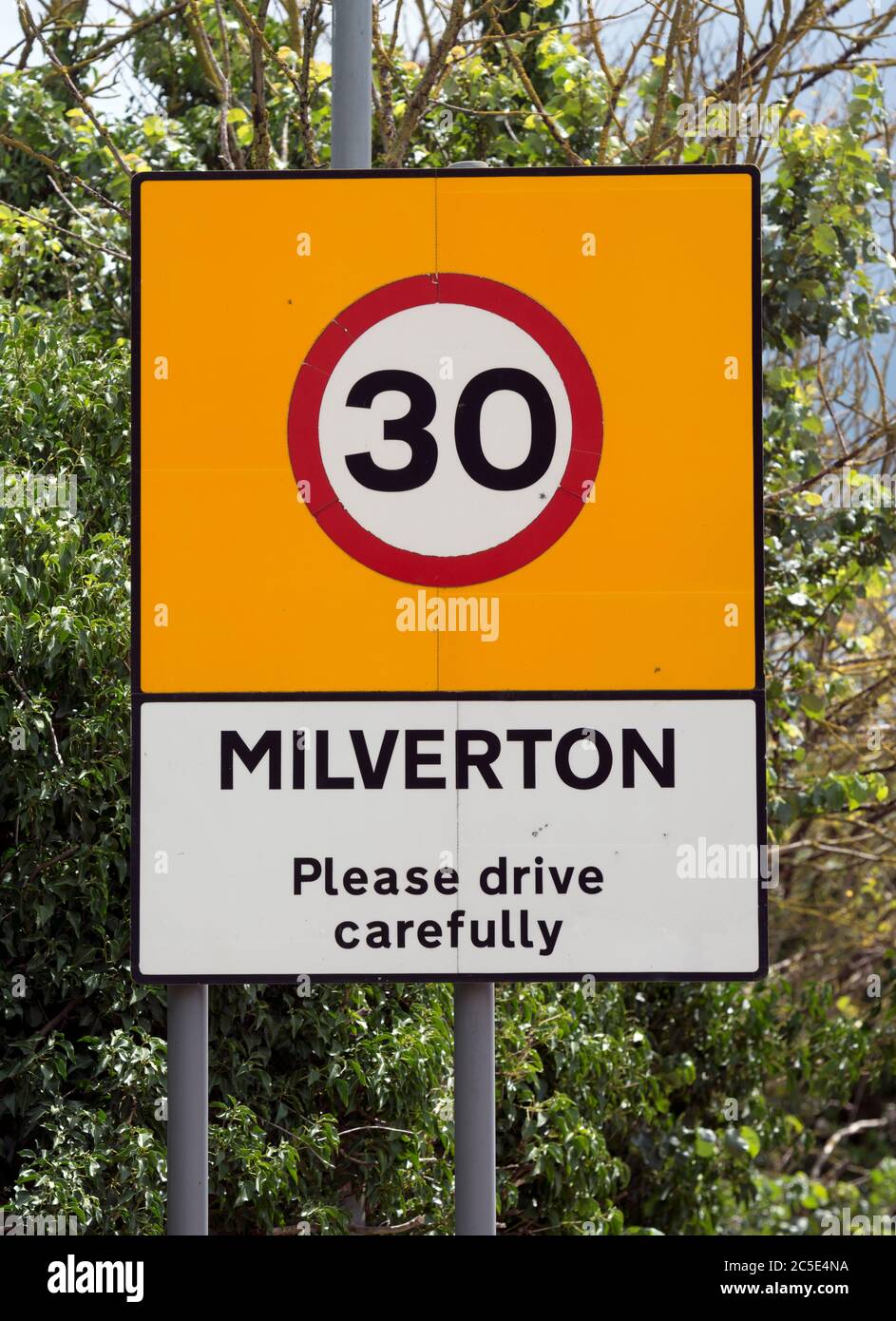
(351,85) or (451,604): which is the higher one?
(351,85)

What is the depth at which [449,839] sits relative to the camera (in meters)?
2.36

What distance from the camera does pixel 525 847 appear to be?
7.73 feet

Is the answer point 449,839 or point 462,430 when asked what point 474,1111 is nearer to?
point 449,839

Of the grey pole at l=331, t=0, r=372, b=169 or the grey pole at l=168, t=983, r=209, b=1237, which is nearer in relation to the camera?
the grey pole at l=168, t=983, r=209, b=1237

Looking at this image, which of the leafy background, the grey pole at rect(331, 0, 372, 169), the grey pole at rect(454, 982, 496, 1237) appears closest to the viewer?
the grey pole at rect(454, 982, 496, 1237)

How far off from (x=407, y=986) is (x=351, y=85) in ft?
9.02

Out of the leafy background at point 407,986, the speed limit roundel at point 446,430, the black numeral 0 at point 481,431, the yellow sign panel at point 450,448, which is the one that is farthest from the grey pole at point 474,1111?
the leafy background at point 407,986

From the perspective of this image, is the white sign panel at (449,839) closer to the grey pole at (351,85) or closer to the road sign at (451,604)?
the road sign at (451,604)

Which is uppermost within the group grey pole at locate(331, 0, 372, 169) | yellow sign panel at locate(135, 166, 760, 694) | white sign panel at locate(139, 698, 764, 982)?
grey pole at locate(331, 0, 372, 169)

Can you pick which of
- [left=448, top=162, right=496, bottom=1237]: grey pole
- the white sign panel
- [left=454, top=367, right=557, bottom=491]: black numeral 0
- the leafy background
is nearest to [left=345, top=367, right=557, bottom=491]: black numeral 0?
[left=454, top=367, right=557, bottom=491]: black numeral 0

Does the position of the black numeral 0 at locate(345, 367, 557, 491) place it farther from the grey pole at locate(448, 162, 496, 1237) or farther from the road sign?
the grey pole at locate(448, 162, 496, 1237)

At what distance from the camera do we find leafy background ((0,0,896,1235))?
3.75 metres

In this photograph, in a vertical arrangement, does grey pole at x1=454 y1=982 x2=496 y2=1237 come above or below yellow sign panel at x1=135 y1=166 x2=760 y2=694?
below

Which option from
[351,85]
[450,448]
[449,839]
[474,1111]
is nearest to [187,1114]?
[474,1111]
